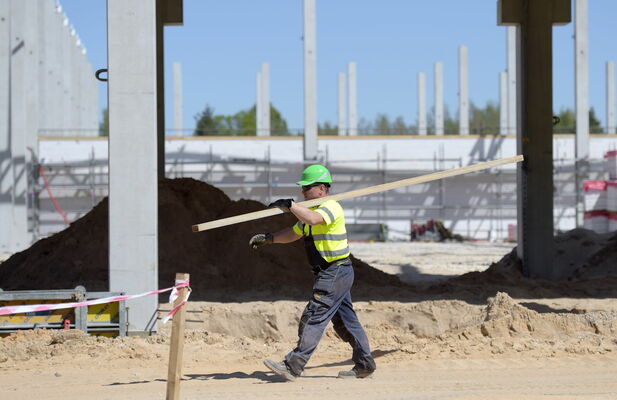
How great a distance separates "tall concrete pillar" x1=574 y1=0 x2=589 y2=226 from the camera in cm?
3228

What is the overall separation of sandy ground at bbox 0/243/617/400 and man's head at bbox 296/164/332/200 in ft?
5.24

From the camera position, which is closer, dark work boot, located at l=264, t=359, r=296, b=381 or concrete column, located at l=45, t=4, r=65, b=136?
dark work boot, located at l=264, t=359, r=296, b=381

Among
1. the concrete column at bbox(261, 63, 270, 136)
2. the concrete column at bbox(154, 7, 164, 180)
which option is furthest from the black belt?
the concrete column at bbox(261, 63, 270, 136)

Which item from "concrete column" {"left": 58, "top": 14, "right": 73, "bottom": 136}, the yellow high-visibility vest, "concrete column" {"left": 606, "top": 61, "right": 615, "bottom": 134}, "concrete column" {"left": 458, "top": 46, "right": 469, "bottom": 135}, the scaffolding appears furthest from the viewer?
"concrete column" {"left": 606, "top": 61, "right": 615, "bottom": 134}

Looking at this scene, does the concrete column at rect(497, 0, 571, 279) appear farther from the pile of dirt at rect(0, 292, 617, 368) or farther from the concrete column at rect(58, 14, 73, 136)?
the concrete column at rect(58, 14, 73, 136)

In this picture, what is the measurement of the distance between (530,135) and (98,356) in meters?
9.37

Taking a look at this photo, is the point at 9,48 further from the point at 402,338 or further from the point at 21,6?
the point at 402,338

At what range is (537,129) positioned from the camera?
14.4 metres

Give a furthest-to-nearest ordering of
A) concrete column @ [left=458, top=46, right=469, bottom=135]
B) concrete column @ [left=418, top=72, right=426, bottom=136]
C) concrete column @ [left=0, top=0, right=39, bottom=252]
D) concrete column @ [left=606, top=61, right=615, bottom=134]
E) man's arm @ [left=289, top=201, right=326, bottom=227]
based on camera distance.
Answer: concrete column @ [left=606, top=61, right=615, bottom=134]
concrete column @ [left=418, top=72, right=426, bottom=136]
concrete column @ [left=458, top=46, right=469, bottom=135]
concrete column @ [left=0, top=0, right=39, bottom=252]
man's arm @ [left=289, top=201, right=326, bottom=227]

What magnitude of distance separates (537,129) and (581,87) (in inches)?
774

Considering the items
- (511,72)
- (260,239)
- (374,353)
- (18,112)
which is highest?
(511,72)

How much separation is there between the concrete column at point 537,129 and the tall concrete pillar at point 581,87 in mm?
18568

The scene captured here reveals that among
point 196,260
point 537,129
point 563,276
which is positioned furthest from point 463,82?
point 196,260

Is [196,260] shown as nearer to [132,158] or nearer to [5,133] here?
[132,158]
